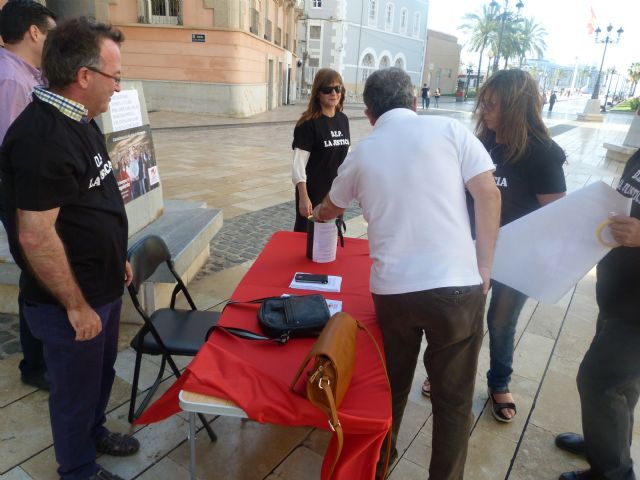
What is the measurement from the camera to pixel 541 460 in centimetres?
227

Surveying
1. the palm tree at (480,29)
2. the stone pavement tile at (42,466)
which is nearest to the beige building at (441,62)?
the palm tree at (480,29)

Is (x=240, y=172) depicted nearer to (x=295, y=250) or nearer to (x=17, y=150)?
(x=295, y=250)

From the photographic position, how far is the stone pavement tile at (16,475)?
1964 mm

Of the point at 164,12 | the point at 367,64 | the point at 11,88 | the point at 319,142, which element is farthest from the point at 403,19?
the point at 11,88

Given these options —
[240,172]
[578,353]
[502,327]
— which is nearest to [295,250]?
[502,327]

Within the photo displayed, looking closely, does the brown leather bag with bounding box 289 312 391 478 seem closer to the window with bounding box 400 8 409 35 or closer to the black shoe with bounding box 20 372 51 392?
the black shoe with bounding box 20 372 51 392

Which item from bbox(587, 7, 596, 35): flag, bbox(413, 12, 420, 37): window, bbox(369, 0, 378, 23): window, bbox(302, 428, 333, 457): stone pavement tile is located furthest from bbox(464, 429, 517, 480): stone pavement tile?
bbox(413, 12, 420, 37): window

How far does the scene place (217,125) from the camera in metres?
15.8

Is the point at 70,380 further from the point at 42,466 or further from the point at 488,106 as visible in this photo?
the point at 488,106

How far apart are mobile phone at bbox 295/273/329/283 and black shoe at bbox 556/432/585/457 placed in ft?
4.84

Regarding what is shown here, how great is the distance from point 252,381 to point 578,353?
2750 millimetres

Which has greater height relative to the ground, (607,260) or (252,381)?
(607,260)

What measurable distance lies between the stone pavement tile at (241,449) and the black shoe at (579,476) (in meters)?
1.24

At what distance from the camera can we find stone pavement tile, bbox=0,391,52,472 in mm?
2086
